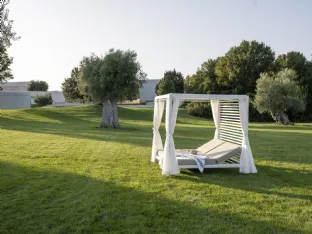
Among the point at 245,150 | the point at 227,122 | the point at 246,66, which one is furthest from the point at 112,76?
the point at 246,66

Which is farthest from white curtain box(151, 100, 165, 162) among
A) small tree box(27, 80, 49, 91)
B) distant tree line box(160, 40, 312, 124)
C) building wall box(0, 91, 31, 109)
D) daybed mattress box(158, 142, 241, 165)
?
small tree box(27, 80, 49, 91)

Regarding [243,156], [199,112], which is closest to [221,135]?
[243,156]

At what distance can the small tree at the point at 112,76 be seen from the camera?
79.1 ft

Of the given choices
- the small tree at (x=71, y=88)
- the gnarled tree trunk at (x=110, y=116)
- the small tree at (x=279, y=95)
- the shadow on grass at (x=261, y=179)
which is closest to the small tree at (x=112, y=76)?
the gnarled tree trunk at (x=110, y=116)

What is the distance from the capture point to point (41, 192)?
676 centimetres

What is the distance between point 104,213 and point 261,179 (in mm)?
4606

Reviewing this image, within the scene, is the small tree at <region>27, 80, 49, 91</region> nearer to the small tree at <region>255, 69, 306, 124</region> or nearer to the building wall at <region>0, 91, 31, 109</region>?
the building wall at <region>0, 91, 31, 109</region>

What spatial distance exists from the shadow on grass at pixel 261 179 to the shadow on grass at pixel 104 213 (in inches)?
73.4

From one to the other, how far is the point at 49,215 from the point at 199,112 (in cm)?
4253

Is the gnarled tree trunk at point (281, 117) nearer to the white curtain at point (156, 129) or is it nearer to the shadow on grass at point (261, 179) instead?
the white curtain at point (156, 129)

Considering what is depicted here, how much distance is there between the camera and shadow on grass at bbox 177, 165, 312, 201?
7336 mm

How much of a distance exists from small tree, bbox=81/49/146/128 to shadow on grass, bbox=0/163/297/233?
17323 millimetres

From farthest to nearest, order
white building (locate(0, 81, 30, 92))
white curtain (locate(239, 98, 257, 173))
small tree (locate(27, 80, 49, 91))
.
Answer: white building (locate(0, 81, 30, 92)), small tree (locate(27, 80, 49, 91)), white curtain (locate(239, 98, 257, 173))

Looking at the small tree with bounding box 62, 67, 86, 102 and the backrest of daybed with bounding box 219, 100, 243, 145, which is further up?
the small tree with bounding box 62, 67, 86, 102
